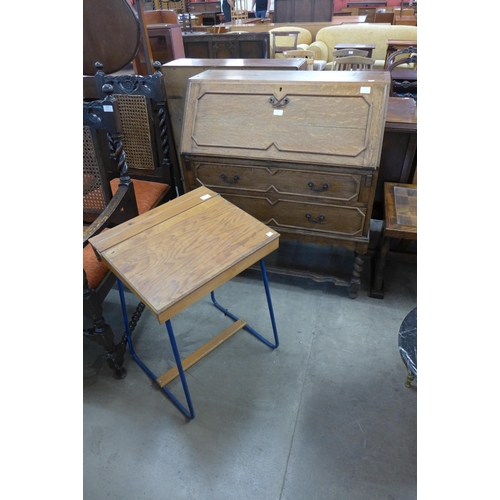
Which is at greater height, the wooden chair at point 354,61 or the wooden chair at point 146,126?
the wooden chair at point 354,61

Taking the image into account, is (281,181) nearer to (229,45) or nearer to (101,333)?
(101,333)

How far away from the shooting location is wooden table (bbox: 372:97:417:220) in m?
1.95

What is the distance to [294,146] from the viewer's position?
5.75 feet

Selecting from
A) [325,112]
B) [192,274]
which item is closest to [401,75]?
[325,112]

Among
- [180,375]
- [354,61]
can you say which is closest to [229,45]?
[354,61]

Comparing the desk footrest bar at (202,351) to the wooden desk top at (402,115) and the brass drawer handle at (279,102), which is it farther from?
the wooden desk top at (402,115)

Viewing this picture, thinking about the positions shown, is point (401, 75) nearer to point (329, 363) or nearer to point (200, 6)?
point (329, 363)

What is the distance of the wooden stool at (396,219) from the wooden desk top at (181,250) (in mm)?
728

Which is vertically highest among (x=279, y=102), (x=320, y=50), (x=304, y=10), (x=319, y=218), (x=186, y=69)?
(x=304, y=10)

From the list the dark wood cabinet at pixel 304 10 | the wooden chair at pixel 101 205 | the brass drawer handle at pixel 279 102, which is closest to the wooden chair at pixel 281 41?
the dark wood cabinet at pixel 304 10

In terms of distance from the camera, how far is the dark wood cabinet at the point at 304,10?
701 centimetres

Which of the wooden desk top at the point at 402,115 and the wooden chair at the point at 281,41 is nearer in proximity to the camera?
the wooden desk top at the point at 402,115

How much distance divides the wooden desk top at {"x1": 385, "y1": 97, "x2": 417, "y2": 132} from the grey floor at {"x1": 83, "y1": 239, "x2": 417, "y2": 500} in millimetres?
989

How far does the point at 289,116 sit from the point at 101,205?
3.66ft
